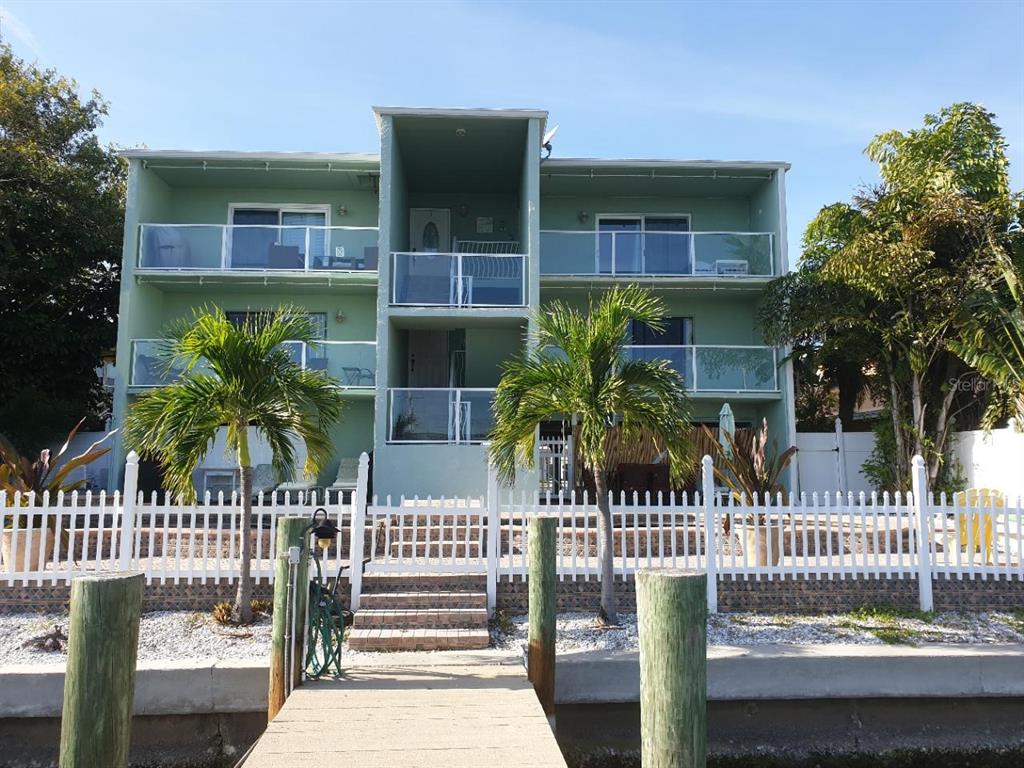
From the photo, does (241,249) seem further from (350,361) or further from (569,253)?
(569,253)

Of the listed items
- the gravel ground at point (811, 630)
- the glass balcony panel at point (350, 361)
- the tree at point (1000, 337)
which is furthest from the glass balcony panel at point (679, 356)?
the gravel ground at point (811, 630)

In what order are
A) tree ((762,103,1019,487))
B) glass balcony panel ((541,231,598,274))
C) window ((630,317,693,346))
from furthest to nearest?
window ((630,317,693,346)) < glass balcony panel ((541,231,598,274)) < tree ((762,103,1019,487))

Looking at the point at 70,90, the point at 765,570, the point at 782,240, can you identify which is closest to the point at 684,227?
the point at 782,240

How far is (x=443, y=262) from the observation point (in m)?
15.4

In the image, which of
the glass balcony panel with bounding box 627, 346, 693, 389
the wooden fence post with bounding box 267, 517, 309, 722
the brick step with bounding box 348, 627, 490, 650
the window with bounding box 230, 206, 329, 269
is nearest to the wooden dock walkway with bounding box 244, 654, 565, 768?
the wooden fence post with bounding box 267, 517, 309, 722

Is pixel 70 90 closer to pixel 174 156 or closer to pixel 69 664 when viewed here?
pixel 174 156

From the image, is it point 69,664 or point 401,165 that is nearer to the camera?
point 69,664

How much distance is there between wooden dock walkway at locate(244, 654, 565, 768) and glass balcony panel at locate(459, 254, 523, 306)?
9658mm

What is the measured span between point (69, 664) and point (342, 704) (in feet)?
8.10

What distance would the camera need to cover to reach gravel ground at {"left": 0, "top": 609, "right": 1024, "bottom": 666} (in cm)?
763

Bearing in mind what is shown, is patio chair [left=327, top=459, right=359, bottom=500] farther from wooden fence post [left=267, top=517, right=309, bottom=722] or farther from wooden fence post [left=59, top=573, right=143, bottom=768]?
wooden fence post [left=59, top=573, right=143, bottom=768]

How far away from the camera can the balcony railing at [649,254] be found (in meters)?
16.6

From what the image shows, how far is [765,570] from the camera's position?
8.99 metres

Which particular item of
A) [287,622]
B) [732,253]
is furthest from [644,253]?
[287,622]
